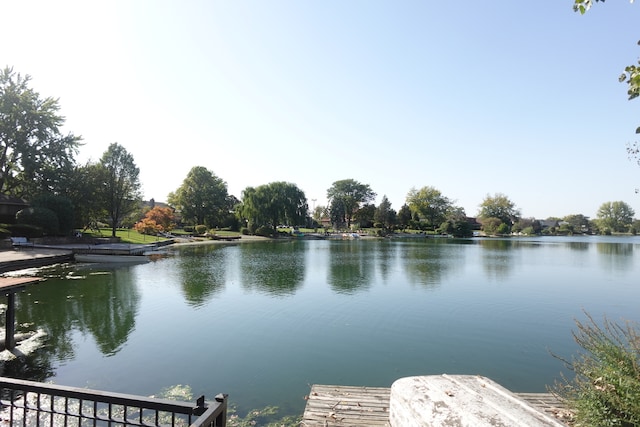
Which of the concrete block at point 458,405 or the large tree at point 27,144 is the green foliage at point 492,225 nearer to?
the large tree at point 27,144

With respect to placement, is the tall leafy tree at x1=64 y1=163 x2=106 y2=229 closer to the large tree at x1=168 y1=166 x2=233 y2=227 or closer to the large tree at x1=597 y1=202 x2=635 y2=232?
the large tree at x1=168 y1=166 x2=233 y2=227

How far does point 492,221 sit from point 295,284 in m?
92.5

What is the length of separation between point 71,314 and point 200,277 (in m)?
8.61

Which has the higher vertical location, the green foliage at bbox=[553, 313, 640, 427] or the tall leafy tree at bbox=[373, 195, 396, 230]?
the tall leafy tree at bbox=[373, 195, 396, 230]

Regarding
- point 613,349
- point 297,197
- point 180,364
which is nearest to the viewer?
point 613,349

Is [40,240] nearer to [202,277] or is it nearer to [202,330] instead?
[202,277]

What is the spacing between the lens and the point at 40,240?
2986cm

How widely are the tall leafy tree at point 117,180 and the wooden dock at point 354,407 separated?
39.0 metres

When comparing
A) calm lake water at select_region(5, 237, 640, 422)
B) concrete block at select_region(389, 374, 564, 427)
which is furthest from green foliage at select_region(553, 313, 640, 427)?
calm lake water at select_region(5, 237, 640, 422)

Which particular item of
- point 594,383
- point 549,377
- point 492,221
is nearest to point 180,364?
point 594,383

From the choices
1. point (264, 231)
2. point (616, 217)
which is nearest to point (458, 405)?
point (264, 231)

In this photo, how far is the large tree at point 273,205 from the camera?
58781 millimetres

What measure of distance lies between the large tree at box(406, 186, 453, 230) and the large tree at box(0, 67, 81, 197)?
263ft

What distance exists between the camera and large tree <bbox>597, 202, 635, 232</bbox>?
379 ft
